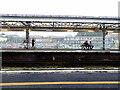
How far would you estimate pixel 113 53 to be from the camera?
6.52 metres

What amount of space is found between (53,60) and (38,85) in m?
3.14

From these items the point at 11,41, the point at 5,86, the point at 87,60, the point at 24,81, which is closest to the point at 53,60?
the point at 87,60

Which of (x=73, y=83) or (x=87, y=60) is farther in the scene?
(x=87, y=60)

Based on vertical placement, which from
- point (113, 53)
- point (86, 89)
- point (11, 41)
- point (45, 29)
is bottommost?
point (86, 89)

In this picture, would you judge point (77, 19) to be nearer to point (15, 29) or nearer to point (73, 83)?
point (73, 83)

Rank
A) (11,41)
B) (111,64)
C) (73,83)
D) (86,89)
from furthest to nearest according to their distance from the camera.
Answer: (11,41)
(111,64)
(73,83)
(86,89)

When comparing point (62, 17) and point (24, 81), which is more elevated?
point (62, 17)

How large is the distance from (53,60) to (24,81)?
3032mm

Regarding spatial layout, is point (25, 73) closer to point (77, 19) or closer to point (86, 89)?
point (86, 89)

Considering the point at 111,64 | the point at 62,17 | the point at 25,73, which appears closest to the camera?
the point at 25,73

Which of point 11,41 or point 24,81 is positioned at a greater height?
point 11,41

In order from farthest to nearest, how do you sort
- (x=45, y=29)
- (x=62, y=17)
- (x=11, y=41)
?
(x=45, y=29) → (x=11, y=41) → (x=62, y=17)

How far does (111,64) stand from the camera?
20.5 ft

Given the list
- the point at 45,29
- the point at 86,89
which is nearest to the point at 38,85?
the point at 86,89
